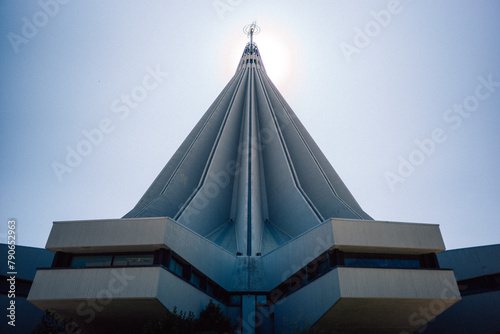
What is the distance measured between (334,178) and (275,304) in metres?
12.4

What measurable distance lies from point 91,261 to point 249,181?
1201cm

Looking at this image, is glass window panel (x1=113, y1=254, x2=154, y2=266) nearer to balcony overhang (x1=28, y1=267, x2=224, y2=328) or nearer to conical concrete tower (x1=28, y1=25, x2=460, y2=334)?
conical concrete tower (x1=28, y1=25, x2=460, y2=334)

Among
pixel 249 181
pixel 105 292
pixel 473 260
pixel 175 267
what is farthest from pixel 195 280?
pixel 473 260

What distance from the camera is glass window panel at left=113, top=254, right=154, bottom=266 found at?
14.2 m

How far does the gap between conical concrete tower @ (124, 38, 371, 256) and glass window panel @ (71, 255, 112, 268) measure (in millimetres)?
5823

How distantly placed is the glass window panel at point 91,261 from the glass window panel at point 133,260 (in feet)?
1.04

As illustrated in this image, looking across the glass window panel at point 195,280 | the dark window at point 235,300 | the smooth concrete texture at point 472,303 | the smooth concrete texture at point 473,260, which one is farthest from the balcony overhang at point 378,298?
the smooth concrete texture at point 473,260

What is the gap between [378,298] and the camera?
13.2 metres

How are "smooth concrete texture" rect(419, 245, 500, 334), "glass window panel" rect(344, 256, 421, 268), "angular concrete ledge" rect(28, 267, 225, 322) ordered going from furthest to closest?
1. "smooth concrete texture" rect(419, 245, 500, 334)
2. "glass window panel" rect(344, 256, 421, 268)
3. "angular concrete ledge" rect(28, 267, 225, 322)

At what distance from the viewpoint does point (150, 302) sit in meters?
13.1

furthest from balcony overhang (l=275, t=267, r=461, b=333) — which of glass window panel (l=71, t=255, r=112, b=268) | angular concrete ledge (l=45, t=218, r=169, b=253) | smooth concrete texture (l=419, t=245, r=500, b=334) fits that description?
glass window panel (l=71, t=255, r=112, b=268)

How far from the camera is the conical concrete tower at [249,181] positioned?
21859mm

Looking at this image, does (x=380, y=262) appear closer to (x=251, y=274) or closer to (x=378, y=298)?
(x=378, y=298)

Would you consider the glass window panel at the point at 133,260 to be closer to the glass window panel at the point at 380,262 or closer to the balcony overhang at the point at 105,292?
the balcony overhang at the point at 105,292
